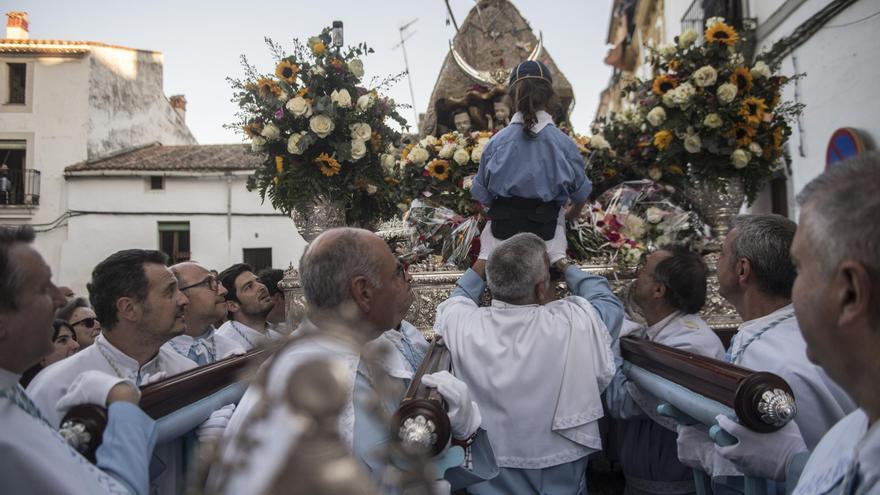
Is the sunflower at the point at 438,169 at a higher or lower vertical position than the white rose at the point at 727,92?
lower

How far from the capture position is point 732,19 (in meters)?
11.4

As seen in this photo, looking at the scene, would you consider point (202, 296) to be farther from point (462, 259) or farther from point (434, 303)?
point (462, 259)

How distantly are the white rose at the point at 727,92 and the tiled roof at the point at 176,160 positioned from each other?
51.7 ft

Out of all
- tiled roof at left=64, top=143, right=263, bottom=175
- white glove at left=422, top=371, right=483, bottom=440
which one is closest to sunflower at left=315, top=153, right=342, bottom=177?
white glove at left=422, top=371, right=483, bottom=440

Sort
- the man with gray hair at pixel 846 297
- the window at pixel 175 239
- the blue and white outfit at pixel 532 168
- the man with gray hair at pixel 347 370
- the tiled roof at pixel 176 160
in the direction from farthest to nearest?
the window at pixel 175 239 < the tiled roof at pixel 176 160 < the blue and white outfit at pixel 532 168 < the man with gray hair at pixel 846 297 < the man with gray hair at pixel 347 370

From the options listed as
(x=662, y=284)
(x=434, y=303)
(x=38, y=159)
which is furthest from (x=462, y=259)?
(x=38, y=159)

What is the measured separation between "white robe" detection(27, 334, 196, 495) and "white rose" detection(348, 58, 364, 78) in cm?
277

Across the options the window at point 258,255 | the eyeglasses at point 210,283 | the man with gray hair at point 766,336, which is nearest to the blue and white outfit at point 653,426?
the man with gray hair at point 766,336

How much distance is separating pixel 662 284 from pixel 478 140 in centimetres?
219

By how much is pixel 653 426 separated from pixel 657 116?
8.06 feet

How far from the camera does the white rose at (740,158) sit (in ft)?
15.2

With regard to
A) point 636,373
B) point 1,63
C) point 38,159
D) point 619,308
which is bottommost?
point 636,373

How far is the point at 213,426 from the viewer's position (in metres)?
2.10

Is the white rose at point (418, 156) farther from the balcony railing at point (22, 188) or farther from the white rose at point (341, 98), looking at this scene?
the balcony railing at point (22, 188)
